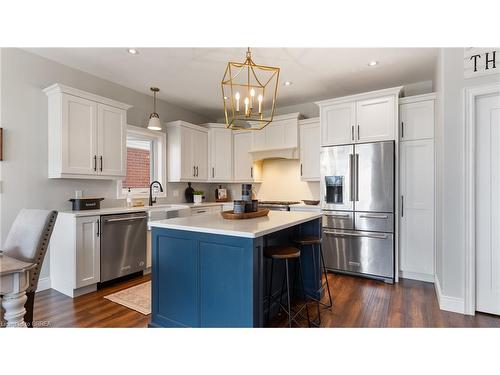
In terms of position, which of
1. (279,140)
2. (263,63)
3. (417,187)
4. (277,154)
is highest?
(263,63)

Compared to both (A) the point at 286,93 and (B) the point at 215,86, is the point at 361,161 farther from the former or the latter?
(B) the point at 215,86

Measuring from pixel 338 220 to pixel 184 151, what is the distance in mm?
2720

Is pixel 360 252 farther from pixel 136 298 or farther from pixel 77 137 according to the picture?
pixel 77 137

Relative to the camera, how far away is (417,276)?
353 centimetres

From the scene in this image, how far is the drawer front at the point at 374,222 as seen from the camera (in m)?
3.46

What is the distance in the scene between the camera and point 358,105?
371cm

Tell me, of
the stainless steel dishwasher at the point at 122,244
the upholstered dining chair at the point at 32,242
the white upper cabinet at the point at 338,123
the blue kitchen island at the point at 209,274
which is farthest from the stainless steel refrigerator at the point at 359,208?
the upholstered dining chair at the point at 32,242

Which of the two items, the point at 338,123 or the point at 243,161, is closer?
the point at 338,123

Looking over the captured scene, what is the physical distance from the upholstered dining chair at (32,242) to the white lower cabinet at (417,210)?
12.3 ft

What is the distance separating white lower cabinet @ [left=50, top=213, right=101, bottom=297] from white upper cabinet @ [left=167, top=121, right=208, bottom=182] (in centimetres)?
170

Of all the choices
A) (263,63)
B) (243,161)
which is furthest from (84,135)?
(243,161)

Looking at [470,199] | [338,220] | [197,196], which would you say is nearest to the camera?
[470,199]

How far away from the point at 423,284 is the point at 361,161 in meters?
1.70

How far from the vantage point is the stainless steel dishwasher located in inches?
128
